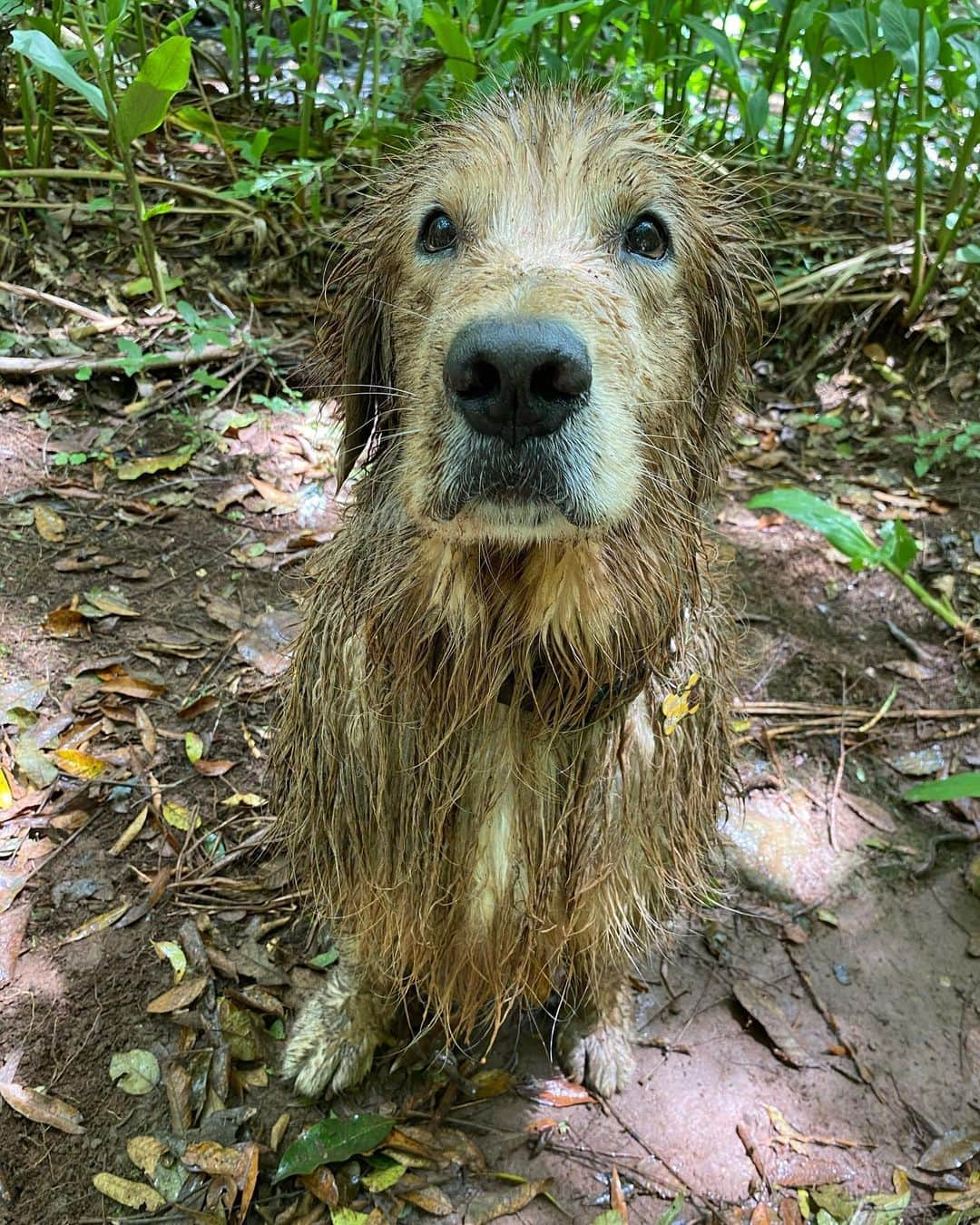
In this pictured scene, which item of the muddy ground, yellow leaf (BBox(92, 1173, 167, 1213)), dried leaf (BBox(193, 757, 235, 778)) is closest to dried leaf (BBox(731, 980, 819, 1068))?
the muddy ground

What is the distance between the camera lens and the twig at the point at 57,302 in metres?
4.20

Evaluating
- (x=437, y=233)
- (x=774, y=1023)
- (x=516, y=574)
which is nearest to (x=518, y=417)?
(x=516, y=574)

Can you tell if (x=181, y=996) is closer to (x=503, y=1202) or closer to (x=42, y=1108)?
(x=42, y=1108)

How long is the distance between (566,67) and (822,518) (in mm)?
1880

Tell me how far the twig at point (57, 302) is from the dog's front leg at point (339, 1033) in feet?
10.3

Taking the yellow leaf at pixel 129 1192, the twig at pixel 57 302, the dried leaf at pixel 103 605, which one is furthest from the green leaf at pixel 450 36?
the yellow leaf at pixel 129 1192

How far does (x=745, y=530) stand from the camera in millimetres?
4121

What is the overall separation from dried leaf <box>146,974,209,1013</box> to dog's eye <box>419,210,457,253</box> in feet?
6.53

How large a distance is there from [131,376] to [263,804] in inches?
83.2

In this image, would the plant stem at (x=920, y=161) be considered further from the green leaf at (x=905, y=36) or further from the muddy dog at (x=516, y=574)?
the muddy dog at (x=516, y=574)

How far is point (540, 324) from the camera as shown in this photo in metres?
1.44

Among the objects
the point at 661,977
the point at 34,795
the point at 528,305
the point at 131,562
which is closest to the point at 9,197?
the point at 131,562

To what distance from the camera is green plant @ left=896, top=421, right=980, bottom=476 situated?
4.21m

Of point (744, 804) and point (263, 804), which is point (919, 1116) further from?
point (263, 804)
